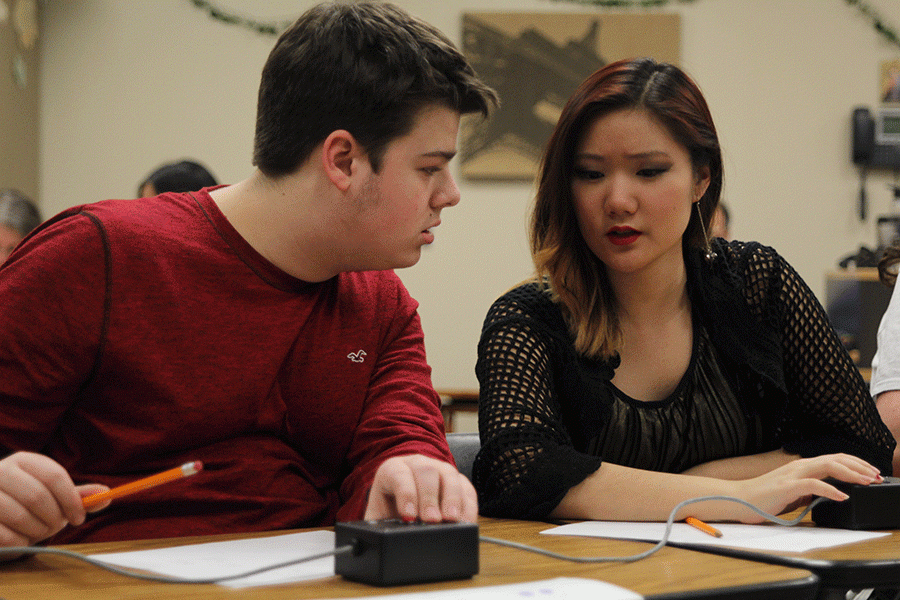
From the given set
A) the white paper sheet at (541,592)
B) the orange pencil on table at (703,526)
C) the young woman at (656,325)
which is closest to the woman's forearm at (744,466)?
the young woman at (656,325)

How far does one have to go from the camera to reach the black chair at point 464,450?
1584 millimetres

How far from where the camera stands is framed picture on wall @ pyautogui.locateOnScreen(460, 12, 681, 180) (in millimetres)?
4754

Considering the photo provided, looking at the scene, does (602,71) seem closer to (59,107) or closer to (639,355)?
(639,355)

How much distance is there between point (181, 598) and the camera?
0.74m

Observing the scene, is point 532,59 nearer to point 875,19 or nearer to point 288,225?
point 875,19

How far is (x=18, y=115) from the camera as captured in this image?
434 cm

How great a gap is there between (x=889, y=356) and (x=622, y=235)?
0.61 meters

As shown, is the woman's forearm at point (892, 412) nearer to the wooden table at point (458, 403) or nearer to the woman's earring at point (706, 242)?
the woman's earring at point (706, 242)

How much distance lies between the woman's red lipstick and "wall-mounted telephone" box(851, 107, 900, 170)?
375cm

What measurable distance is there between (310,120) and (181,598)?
0.72 meters

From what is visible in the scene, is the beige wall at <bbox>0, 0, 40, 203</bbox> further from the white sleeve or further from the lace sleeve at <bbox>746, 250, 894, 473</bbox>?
the white sleeve

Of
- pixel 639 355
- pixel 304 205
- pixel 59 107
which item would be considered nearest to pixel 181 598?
pixel 304 205

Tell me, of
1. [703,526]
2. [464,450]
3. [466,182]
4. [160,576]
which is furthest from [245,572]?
[466,182]

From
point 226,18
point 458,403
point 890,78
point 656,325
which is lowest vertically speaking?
point 458,403
